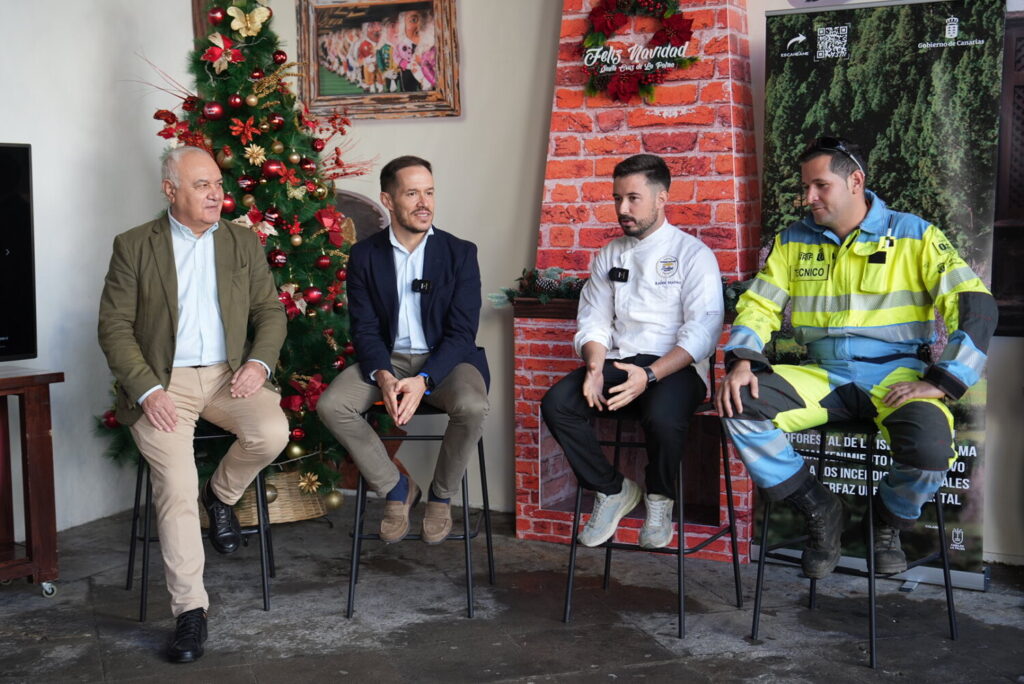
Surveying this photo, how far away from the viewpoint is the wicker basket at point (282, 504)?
4.51 metres

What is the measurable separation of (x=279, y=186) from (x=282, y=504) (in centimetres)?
135

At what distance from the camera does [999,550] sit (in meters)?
3.95

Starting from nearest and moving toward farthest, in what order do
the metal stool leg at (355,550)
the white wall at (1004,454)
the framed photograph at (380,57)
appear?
the metal stool leg at (355,550) → the white wall at (1004,454) → the framed photograph at (380,57)

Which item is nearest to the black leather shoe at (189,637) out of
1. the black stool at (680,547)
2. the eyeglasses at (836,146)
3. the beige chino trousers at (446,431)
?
the beige chino trousers at (446,431)

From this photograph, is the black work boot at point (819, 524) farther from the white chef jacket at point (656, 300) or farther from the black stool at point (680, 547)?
the white chef jacket at point (656, 300)

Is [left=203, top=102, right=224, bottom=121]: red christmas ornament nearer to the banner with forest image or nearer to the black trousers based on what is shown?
the black trousers

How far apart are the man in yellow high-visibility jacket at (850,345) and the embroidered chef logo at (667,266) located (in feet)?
1.20

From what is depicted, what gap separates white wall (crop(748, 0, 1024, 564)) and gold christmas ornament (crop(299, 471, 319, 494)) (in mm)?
2645

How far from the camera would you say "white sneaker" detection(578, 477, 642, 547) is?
345 cm

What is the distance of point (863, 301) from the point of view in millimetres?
3201

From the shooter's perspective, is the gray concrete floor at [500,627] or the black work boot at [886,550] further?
the black work boot at [886,550]

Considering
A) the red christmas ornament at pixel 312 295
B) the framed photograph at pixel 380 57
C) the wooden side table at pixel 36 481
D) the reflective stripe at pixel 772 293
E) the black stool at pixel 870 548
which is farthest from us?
the framed photograph at pixel 380 57

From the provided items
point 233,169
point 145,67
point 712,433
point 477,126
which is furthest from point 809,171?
point 145,67

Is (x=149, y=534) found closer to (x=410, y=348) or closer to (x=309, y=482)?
(x=309, y=482)
